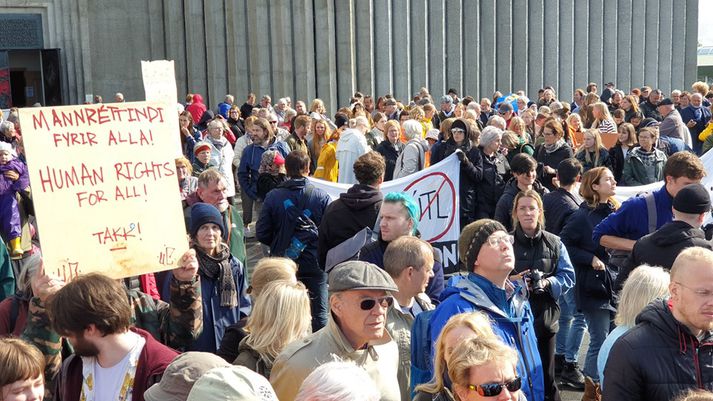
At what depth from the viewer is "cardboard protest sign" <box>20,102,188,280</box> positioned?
15.4ft

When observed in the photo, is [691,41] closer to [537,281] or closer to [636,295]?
A: [537,281]

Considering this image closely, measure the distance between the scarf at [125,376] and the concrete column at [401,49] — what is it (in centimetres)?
1811

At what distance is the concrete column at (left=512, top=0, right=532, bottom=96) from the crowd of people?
14439 mm

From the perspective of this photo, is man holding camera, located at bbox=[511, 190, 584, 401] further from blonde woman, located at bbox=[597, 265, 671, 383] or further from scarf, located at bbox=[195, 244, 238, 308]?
scarf, located at bbox=[195, 244, 238, 308]

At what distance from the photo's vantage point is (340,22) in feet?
68.2

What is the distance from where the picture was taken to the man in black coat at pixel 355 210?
7008 millimetres

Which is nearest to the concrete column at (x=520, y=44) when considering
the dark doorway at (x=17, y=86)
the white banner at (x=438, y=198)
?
the dark doorway at (x=17, y=86)

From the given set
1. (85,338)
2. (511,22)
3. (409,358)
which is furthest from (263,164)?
(511,22)

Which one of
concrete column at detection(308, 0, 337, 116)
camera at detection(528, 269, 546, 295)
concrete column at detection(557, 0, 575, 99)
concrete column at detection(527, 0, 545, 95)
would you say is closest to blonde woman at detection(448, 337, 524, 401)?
camera at detection(528, 269, 546, 295)

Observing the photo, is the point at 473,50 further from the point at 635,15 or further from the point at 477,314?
the point at 477,314

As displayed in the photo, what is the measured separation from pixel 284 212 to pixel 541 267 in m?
2.31

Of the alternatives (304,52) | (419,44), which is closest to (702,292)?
(304,52)

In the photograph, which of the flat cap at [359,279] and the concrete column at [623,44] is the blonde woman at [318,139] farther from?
the concrete column at [623,44]

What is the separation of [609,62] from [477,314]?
73.0 feet
